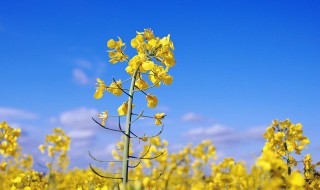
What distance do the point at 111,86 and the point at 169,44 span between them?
0.66 m

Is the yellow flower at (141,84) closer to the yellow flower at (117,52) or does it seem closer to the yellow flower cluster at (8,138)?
the yellow flower at (117,52)

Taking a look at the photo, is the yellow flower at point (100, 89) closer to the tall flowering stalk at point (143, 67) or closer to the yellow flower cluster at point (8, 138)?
the tall flowering stalk at point (143, 67)

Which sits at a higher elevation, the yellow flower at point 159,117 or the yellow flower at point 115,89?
the yellow flower at point 115,89

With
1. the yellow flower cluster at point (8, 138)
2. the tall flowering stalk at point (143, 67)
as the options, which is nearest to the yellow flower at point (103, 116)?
the tall flowering stalk at point (143, 67)

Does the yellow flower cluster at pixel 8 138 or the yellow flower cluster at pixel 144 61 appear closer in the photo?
the yellow flower cluster at pixel 144 61

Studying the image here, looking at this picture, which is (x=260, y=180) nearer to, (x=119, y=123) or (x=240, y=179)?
(x=240, y=179)

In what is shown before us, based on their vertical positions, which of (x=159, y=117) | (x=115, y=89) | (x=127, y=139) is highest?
(x=115, y=89)

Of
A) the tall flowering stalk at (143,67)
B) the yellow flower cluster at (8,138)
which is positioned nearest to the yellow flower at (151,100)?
the tall flowering stalk at (143,67)

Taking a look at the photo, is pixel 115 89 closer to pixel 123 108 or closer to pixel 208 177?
pixel 123 108

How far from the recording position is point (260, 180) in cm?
221

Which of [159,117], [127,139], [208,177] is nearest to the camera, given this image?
[127,139]

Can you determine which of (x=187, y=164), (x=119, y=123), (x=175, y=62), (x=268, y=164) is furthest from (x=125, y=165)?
(x=187, y=164)

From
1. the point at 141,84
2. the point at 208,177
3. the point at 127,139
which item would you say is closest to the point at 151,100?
the point at 141,84

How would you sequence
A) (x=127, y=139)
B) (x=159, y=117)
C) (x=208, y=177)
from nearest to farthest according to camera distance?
1. (x=127, y=139)
2. (x=159, y=117)
3. (x=208, y=177)
